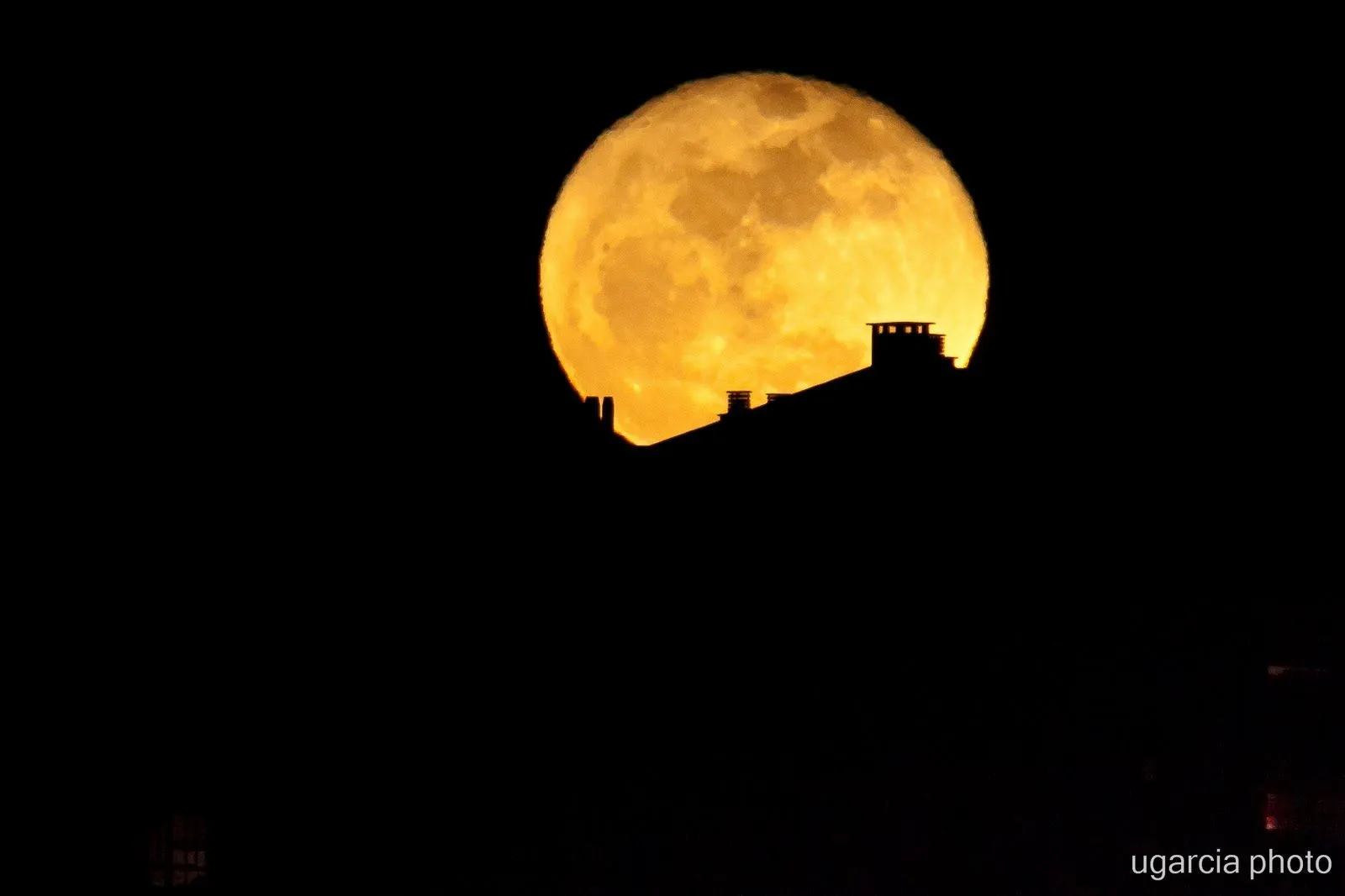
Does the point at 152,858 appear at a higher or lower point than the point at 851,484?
lower

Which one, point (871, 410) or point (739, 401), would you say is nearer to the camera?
point (871, 410)

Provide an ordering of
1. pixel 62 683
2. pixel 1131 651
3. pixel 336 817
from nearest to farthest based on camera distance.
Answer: pixel 1131 651 → pixel 336 817 → pixel 62 683

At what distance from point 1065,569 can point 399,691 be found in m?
9.32

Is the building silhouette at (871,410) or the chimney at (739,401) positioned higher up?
the chimney at (739,401)

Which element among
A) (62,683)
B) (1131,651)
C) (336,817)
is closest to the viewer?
(1131,651)

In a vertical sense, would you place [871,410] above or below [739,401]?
below

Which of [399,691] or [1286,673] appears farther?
[399,691]

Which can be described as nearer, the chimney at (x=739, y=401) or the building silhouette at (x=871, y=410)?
the building silhouette at (x=871, y=410)

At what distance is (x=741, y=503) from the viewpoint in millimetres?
40656

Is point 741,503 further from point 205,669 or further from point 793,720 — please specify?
point 205,669

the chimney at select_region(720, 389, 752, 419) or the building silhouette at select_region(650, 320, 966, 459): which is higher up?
the chimney at select_region(720, 389, 752, 419)

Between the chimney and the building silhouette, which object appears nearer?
the building silhouette

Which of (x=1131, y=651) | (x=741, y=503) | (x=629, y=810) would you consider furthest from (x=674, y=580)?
(x=1131, y=651)

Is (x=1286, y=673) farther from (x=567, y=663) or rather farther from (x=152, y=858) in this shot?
(x=152, y=858)
